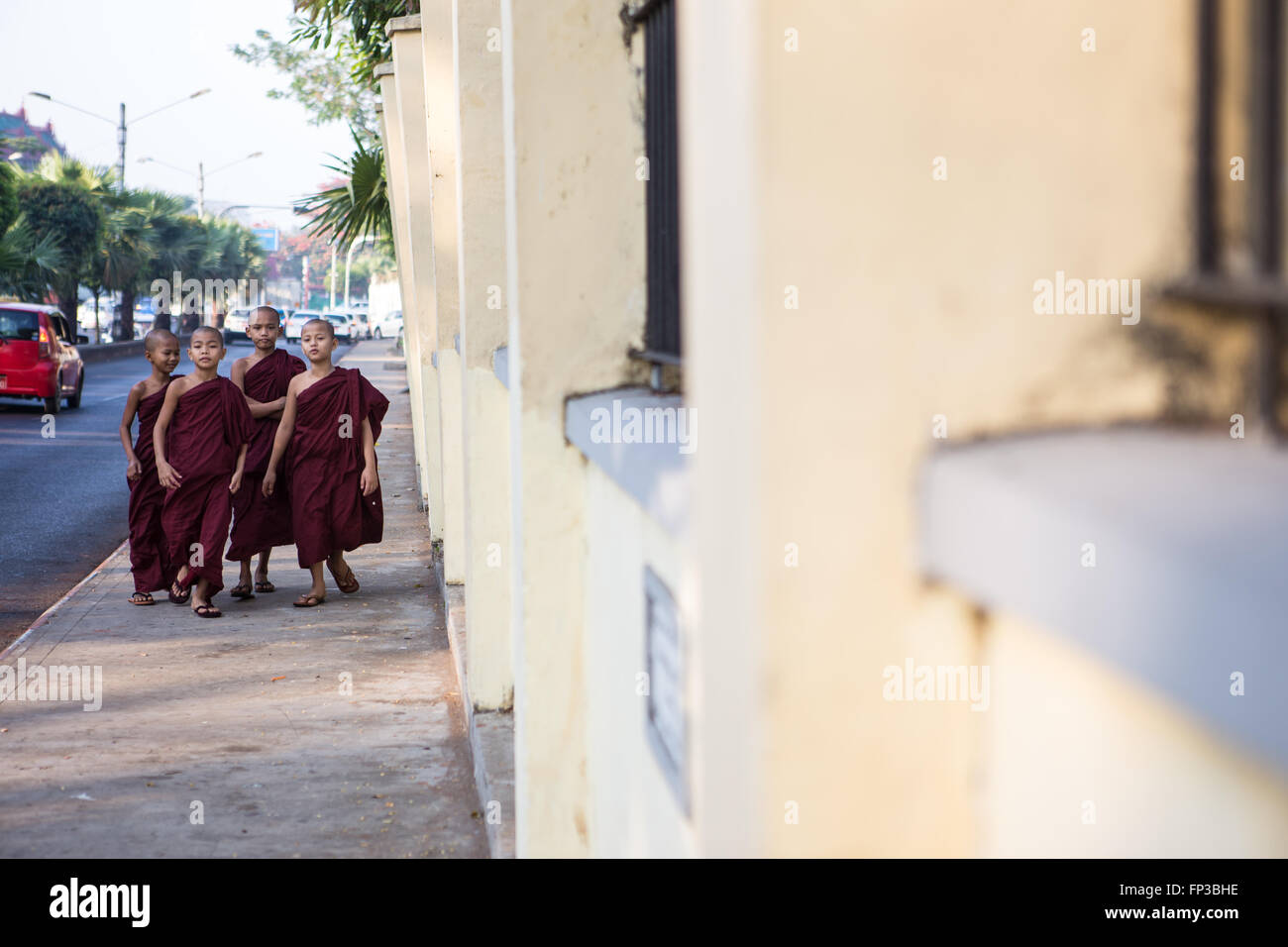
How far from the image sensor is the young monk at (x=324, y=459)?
812cm

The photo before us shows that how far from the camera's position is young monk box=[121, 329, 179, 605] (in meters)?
8.11

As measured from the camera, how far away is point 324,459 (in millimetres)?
8219

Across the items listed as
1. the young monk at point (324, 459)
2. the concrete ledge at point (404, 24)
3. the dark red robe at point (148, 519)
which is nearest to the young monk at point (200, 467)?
the dark red robe at point (148, 519)

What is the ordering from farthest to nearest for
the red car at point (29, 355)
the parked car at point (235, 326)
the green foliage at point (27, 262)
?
the parked car at point (235, 326), the green foliage at point (27, 262), the red car at point (29, 355)

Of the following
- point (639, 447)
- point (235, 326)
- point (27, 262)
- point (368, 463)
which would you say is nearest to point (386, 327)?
point (235, 326)

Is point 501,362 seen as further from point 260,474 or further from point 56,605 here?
point 56,605

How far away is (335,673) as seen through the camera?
661cm

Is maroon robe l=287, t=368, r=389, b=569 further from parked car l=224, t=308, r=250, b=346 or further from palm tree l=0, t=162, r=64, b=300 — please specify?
parked car l=224, t=308, r=250, b=346

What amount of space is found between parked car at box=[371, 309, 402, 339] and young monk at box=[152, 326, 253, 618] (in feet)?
215

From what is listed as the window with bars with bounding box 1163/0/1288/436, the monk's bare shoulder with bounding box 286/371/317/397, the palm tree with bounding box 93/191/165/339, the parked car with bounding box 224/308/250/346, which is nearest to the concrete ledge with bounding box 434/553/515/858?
the monk's bare shoulder with bounding box 286/371/317/397

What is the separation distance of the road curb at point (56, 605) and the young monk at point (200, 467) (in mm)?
743

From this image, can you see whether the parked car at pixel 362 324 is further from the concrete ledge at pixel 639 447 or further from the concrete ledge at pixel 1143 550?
the concrete ledge at pixel 1143 550
